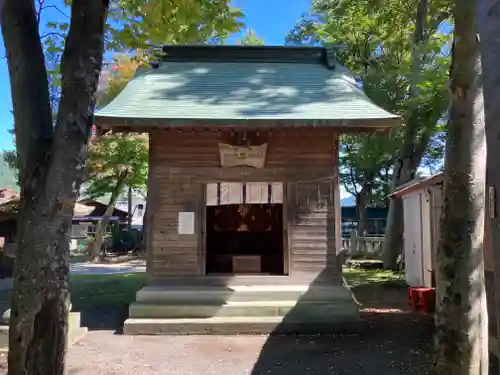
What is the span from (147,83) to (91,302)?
16.3 ft

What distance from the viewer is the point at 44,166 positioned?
3.23 m

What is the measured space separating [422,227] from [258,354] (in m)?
6.69

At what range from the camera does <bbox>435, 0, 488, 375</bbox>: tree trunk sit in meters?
3.85

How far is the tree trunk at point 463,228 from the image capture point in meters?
3.85

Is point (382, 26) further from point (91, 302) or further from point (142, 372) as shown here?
point (142, 372)

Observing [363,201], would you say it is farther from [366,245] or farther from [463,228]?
[463,228]

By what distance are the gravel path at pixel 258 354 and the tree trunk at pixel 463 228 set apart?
1.93 metres

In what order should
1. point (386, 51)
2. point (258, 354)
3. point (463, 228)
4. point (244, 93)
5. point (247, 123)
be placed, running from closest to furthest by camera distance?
point (463, 228) < point (258, 354) < point (247, 123) < point (244, 93) < point (386, 51)

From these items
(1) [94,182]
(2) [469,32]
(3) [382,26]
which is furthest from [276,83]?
(1) [94,182]

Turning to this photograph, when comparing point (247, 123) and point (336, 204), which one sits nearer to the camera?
point (247, 123)

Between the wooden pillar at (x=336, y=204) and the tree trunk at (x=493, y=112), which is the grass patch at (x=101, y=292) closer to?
the wooden pillar at (x=336, y=204)

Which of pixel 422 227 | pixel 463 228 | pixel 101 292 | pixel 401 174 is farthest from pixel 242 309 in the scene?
pixel 401 174

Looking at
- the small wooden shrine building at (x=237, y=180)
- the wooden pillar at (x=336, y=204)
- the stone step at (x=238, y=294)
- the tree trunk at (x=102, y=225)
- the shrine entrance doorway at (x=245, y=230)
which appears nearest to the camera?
the small wooden shrine building at (x=237, y=180)

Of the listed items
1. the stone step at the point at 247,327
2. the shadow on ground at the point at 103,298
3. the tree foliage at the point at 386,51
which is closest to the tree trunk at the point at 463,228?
the stone step at the point at 247,327
